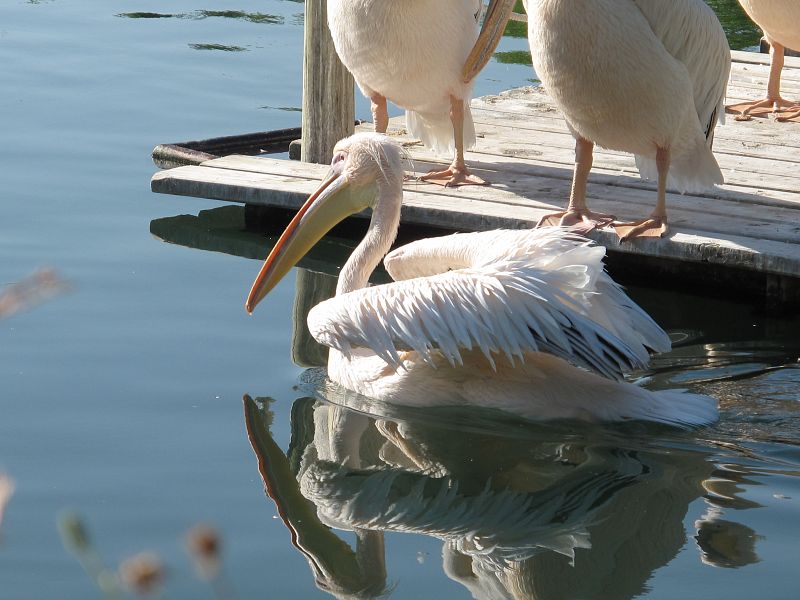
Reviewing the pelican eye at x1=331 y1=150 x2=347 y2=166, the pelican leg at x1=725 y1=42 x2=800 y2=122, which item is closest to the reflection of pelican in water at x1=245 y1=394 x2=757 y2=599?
the pelican eye at x1=331 y1=150 x2=347 y2=166

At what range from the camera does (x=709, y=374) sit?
3.87 m

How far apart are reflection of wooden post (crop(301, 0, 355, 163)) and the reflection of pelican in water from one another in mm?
2230

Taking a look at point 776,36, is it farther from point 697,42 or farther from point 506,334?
point 506,334

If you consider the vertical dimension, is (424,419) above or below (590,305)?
below

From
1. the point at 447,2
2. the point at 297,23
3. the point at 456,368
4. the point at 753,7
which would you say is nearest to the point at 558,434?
the point at 456,368

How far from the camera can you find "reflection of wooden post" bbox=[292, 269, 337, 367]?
4078mm

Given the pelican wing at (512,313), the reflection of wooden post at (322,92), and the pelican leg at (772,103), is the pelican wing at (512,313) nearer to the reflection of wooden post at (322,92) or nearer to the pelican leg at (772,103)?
the reflection of wooden post at (322,92)

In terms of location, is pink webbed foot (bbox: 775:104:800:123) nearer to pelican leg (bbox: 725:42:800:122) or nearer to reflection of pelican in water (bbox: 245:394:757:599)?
pelican leg (bbox: 725:42:800:122)

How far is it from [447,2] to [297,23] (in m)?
4.58

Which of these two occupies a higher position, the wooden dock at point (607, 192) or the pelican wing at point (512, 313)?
the pelican wing at point (512, 313)

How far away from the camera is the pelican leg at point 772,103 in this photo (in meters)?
6.54

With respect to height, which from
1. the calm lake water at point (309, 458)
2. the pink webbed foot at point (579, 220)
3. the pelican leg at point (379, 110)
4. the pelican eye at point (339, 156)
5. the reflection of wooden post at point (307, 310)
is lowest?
the reflection of wooden post at point (307, 310)

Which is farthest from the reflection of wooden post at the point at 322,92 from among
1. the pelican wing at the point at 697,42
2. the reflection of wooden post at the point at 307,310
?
the pelican wing at the point at 697,42

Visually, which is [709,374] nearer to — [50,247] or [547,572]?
[547,572]
